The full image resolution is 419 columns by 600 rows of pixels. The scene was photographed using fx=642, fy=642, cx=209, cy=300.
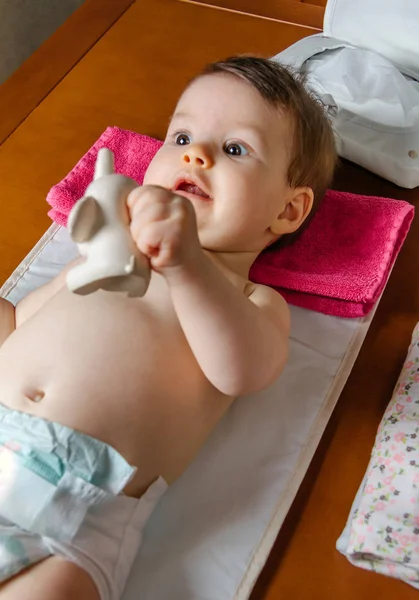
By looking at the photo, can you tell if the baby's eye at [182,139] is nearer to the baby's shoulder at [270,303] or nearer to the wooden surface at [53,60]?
the baby's shoulder at [270,303]

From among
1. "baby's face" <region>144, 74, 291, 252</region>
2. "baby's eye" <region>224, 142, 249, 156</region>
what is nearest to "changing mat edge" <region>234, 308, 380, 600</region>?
"baby's face" <region>144, 74, 291, 252</region>

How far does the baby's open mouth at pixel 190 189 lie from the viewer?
85cm

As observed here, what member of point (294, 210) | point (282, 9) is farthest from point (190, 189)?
point (282, 9)

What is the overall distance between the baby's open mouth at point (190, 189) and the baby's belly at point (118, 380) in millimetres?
163

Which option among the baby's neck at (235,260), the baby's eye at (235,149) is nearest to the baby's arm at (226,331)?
the baby's neck at (235,260)

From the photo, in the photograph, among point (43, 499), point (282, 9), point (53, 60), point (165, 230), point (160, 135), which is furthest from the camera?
point (282, 9)

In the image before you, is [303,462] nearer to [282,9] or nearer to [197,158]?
[197,158]

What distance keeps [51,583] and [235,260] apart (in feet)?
1.58

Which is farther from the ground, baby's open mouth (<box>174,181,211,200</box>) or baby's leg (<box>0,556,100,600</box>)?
baby's open mouth (<box>174,181,211,200</box>)

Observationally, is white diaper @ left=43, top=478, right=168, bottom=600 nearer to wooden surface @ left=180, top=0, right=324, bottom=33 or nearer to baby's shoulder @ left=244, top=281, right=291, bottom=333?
baby's shoulder @ left=244, top=281, right=291, bottom=333

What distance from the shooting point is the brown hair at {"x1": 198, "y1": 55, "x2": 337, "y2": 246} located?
92 centimetres

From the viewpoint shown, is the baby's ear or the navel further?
the baby's ear

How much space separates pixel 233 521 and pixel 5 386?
343 mm

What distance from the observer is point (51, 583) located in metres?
0.68
